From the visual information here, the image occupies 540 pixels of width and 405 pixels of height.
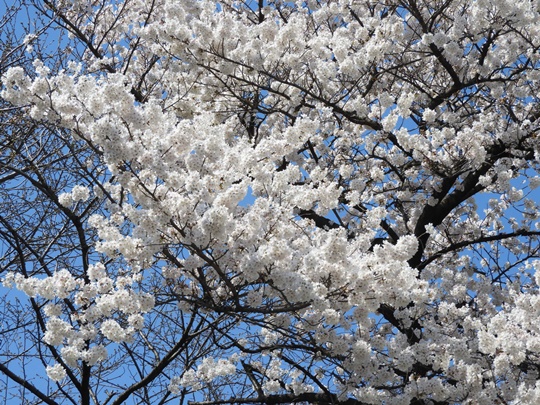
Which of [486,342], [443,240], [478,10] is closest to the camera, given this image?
[486,342]

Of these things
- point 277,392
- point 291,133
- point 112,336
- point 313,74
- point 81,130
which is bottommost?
point 112,336

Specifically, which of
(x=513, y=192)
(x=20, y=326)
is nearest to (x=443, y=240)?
(x=513, y=192)

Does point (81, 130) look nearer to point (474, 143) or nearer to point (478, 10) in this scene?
point (474, 143)

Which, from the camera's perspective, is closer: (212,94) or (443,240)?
(212,94)

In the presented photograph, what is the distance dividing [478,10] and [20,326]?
6590mm

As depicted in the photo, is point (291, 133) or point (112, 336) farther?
point (291, 133)

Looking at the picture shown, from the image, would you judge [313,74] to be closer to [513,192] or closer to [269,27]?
[269,27]

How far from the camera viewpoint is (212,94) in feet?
29.5

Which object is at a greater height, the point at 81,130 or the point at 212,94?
the point at 212,94

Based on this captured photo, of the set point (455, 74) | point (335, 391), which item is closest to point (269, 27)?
point (455, 74)

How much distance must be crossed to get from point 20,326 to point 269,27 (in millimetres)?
4581

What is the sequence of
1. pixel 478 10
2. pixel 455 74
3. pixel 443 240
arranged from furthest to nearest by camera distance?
pixel 443 240 < pixel 455 74 < pixel 478 10

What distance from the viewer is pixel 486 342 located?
5.68 m

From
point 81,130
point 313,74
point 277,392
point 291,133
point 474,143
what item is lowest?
point 277,392
